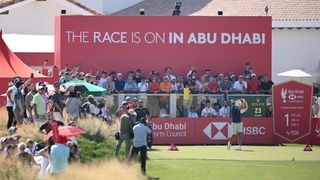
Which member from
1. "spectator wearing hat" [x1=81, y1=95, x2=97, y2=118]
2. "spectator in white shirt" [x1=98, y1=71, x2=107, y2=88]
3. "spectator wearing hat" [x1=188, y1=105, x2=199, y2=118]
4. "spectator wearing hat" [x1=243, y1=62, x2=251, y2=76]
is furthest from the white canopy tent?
"spectator wearing hat" [x1=81, y1=95, x2=97, y2=118]

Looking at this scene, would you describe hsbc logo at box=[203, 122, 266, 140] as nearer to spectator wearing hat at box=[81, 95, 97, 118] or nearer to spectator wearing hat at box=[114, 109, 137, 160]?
spectator wearing hat at box=[81, 95, 97, 118]

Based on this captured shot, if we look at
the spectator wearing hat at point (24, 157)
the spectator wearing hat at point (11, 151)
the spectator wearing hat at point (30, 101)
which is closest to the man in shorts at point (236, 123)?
the spectator wearing hat at point (30, 101)

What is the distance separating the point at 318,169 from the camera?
30172mm

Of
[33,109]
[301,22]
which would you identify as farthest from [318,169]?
[301,22]

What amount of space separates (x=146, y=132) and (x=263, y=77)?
15016 millimetres

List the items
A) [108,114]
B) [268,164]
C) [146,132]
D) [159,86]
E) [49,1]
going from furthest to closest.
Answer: [49,1] < [159,86] < [108,114] < [268,164] < [146,132]

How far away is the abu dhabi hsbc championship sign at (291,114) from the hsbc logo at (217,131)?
2133mm

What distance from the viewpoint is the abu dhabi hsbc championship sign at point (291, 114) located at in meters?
40.9

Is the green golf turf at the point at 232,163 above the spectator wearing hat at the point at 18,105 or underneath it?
underneath

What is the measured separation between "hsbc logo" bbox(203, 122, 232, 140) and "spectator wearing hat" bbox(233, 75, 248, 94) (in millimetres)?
1494

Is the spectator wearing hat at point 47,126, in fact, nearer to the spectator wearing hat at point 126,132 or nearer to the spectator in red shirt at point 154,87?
the spectator wearing hat at point 126,132

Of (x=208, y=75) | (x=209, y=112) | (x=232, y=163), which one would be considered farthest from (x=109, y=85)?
(x=232, y=163)

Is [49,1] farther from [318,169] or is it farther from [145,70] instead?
[318,169]

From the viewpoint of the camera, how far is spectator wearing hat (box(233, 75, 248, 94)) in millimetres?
40469
